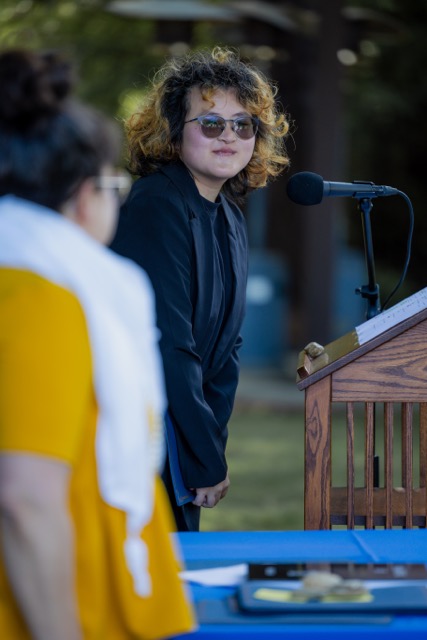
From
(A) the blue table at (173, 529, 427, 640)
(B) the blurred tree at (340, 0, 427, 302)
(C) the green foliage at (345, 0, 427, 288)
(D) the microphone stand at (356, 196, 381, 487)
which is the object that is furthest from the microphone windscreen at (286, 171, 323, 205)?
(C) the green foliage at (345, 0, 427, 288)

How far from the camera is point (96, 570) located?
169cm

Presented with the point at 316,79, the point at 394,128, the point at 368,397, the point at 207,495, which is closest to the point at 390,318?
the point at 368,397

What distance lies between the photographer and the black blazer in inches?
122

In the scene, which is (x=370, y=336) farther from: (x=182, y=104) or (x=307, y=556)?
(x=182, y=104)

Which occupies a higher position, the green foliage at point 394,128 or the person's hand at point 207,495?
the green foliage at point 394,128

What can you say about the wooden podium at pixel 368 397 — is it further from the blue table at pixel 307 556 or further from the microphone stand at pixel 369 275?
the blue table at pixel 307 556

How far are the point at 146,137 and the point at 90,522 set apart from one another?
196 centimetres

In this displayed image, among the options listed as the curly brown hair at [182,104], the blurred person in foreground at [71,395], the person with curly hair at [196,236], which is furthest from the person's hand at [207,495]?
the blurred person in foreground at [71,395]

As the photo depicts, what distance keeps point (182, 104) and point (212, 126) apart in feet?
0.51

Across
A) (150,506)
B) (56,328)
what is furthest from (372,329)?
(56,328)

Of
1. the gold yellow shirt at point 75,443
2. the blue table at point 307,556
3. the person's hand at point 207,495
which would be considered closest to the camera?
the gold yellow shirt at point 75,443

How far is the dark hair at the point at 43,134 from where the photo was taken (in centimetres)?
165

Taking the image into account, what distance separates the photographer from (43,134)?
1.66 m

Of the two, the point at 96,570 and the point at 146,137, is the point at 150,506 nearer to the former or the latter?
the point at 96,570
